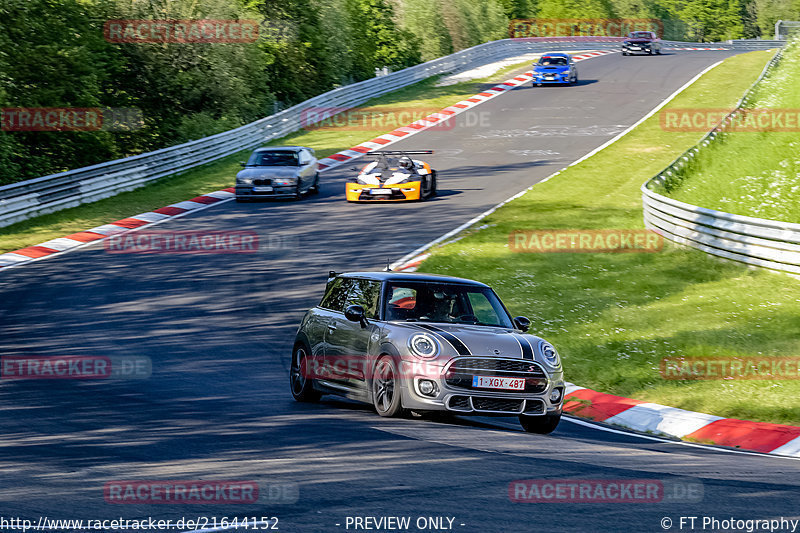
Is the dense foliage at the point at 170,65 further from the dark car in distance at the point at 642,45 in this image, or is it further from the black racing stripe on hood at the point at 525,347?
the black racing stripe on hood at the point at 525,347

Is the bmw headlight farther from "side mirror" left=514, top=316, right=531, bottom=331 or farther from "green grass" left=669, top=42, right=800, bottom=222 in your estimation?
"green grass" left=669, top=42, right=800, bottom=222

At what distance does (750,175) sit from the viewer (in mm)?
24422

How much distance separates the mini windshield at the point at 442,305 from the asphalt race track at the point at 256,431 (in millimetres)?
1111

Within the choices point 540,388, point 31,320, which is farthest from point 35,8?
point 540,388

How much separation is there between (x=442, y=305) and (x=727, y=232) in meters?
9.77

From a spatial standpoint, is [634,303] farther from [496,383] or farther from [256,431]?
[256,431]

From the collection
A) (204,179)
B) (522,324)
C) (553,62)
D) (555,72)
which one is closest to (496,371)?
(522,324)

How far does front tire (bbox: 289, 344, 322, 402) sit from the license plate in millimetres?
2509

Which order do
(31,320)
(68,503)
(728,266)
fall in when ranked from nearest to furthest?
1. (68,503)
2. (31,320)
3. (728,266)

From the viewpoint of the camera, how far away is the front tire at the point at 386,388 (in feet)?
32.9

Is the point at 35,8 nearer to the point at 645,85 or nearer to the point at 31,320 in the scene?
the point at 31,320

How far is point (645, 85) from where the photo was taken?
47219 mm

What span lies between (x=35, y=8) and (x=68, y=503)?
2807cm

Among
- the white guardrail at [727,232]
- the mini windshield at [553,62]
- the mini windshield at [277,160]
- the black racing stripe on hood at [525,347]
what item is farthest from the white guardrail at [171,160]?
the black racing stripe on hood at [525,347]
